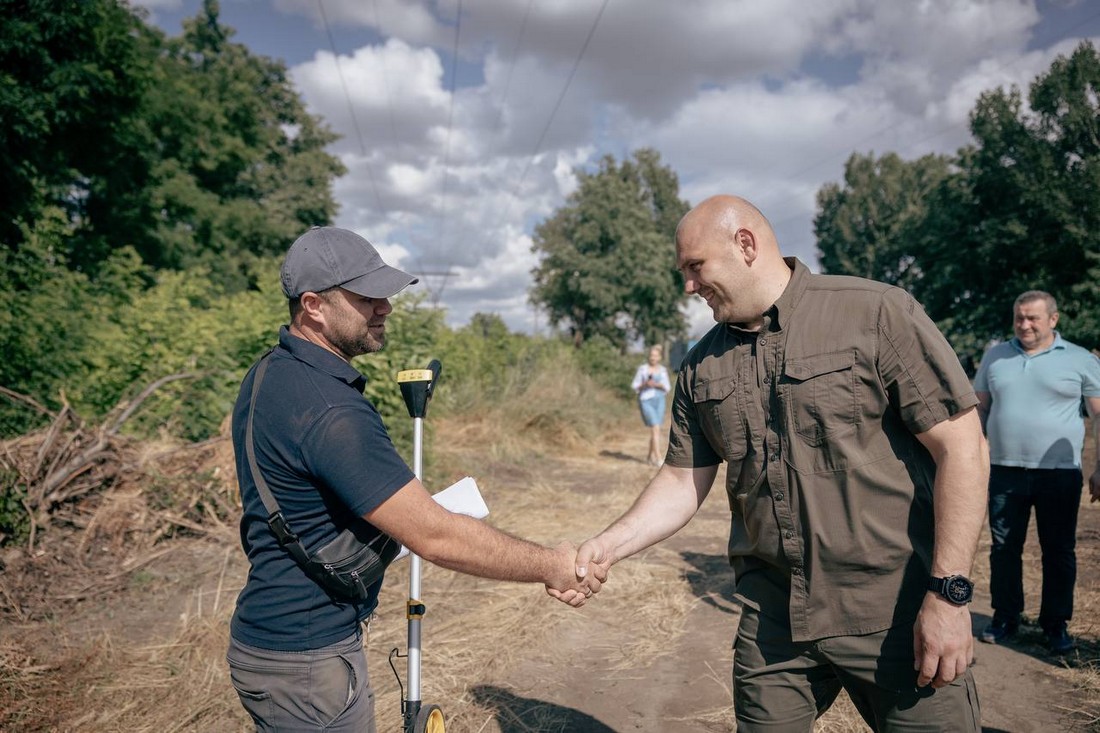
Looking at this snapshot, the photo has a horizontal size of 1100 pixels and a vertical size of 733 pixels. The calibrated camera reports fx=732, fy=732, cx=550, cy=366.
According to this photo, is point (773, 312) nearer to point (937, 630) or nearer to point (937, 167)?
point (937, 630)

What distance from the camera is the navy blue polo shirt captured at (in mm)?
1989

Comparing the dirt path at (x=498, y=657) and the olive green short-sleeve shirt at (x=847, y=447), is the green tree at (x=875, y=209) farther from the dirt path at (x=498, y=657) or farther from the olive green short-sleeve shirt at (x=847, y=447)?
the olive green short-sleeve shirt at (x=847, y=447)

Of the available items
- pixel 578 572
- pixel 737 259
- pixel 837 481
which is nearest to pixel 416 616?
pixel 578 572

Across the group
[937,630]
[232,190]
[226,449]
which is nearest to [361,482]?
[937,630]

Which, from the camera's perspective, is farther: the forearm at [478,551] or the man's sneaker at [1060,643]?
the man's sneaker at [1060,643]

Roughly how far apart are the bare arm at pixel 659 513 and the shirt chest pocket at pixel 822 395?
0.60 metres

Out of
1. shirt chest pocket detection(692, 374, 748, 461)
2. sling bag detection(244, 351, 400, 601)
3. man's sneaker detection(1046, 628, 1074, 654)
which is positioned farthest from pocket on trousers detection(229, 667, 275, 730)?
man's sneaker detection(1046, 628, 1074, 654)

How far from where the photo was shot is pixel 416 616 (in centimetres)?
298

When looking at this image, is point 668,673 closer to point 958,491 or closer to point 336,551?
point 958,491

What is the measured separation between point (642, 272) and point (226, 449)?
93.2ft

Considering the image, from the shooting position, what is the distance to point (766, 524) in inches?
92.4

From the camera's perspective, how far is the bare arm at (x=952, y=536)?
2016 mm

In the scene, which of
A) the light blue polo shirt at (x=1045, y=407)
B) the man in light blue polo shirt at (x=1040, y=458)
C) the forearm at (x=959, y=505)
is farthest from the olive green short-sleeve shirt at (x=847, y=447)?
the light blue polo shirt at (x=1045, y=407)

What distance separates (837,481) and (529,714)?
8.64 feet
